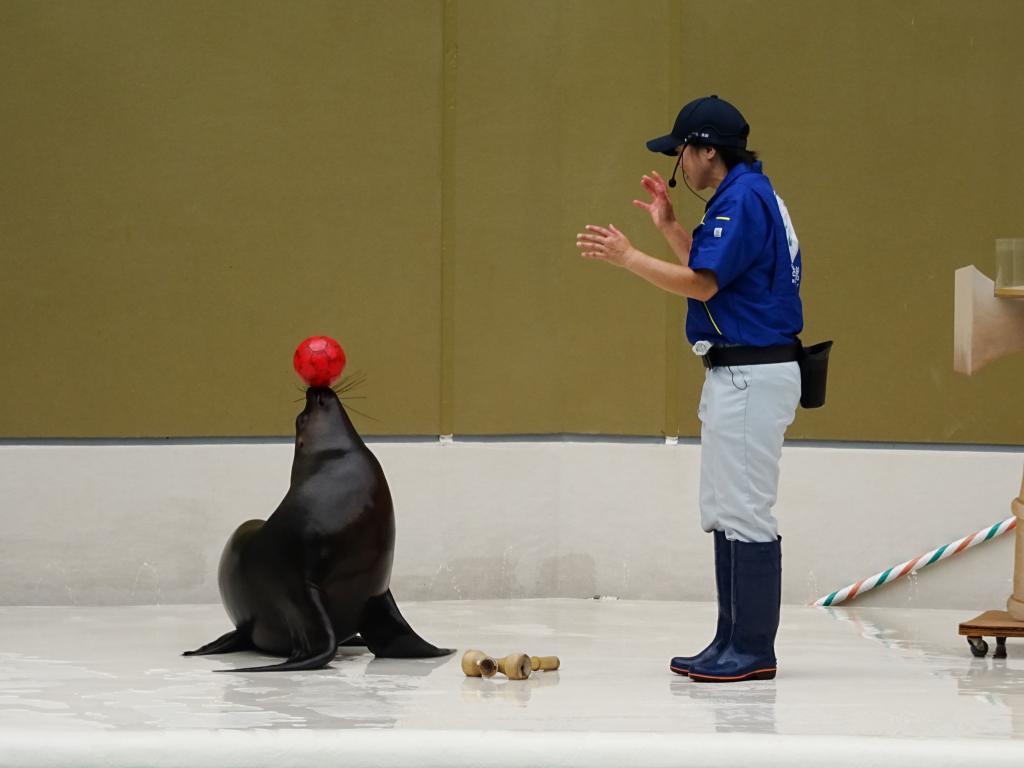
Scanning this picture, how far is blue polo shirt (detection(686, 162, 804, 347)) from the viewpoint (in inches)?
186

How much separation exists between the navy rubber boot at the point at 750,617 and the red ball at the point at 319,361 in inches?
60.8

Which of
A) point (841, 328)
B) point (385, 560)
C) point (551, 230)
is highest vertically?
point (551, 230)

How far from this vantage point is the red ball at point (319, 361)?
17.5 feet

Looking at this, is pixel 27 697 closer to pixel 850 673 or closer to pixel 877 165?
pixel 850 673

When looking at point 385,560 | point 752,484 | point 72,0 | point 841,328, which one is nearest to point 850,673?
point 752,484

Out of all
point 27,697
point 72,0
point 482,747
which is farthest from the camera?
point 72,0

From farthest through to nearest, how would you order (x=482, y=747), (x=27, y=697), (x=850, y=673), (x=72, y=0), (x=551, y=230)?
(x=551, y=230), (x=72, y=0), (x=850, y=673), (x=27, y=697), (x=482, y=747)

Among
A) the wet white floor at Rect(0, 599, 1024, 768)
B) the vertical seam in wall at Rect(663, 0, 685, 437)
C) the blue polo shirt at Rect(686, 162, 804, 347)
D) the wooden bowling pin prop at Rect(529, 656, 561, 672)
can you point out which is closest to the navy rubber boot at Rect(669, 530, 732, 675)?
the wet white floor at Rect(0, 599, 1024, 768)

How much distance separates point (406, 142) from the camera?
6.88 meters

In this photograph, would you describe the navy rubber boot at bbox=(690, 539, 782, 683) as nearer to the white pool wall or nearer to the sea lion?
the sea lion

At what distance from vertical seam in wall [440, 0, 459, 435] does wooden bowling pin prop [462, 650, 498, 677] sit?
86.4 inches

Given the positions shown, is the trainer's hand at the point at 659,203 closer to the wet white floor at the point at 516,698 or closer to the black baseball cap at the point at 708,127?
the black baseball cap at the point at 708,127

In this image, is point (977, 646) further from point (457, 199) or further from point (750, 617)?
point (457, 199)

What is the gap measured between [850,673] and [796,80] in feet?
9.57
